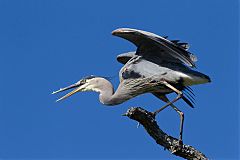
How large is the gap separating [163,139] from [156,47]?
229cm

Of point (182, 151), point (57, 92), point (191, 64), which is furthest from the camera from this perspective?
point (57, 92)

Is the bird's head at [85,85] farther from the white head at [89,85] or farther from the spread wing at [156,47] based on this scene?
the spread wing at [156,47]

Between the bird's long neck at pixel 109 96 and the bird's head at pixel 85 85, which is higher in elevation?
the bird's head at pixel 85 85

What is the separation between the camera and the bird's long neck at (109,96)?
10.4 meters

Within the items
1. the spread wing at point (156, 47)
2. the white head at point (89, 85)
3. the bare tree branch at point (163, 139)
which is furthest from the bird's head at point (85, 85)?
the bare tree branch at point (163, 139)

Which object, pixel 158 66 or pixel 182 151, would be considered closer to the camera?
pixel 182 151

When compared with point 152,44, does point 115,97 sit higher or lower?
lower

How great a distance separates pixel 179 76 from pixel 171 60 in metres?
0.33

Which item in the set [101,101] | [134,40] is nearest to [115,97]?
[101,101]

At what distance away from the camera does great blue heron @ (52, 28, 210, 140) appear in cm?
1009

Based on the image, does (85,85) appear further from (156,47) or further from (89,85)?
(156,47)

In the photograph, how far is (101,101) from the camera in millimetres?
10477

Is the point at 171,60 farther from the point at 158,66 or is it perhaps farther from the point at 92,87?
the point at 92,87

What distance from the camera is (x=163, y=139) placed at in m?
8.53
